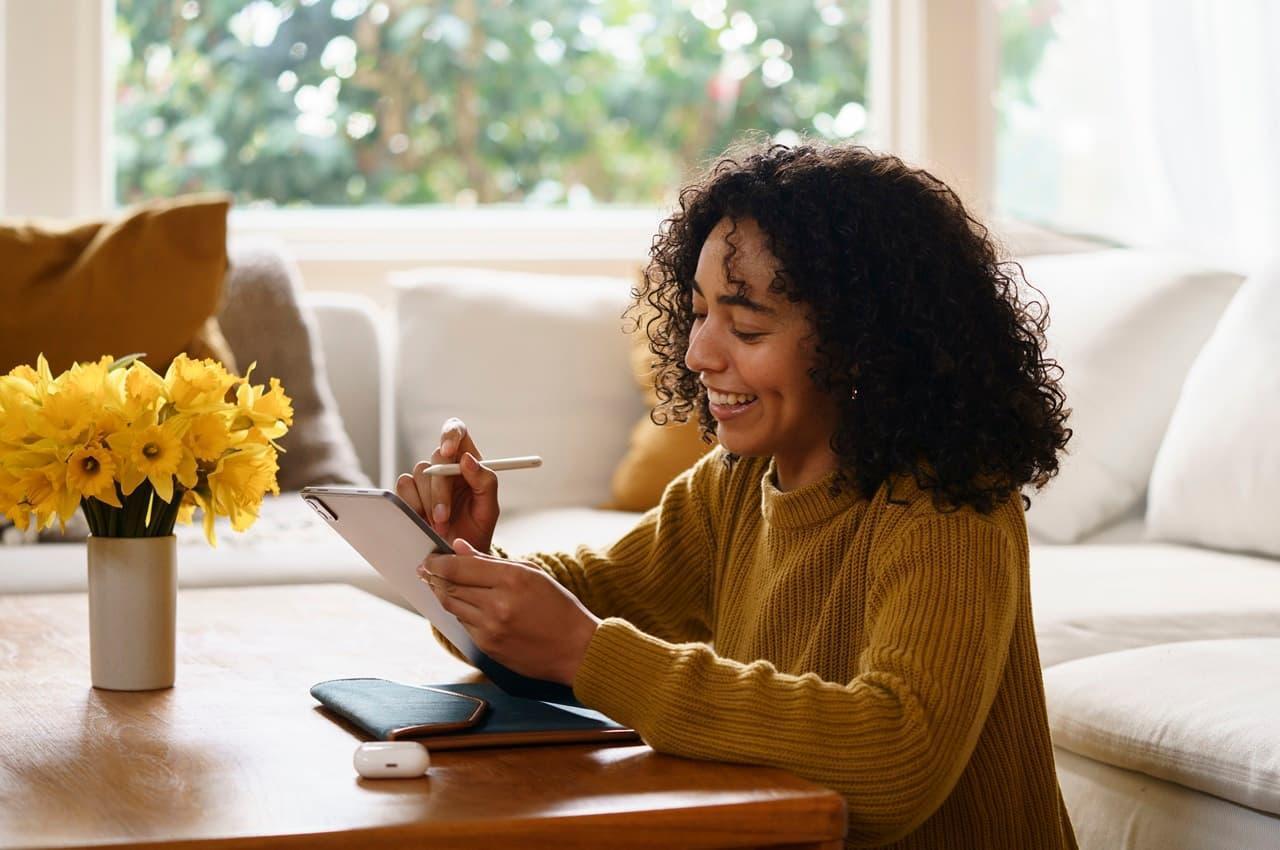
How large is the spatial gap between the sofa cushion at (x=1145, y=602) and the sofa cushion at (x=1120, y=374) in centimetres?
32

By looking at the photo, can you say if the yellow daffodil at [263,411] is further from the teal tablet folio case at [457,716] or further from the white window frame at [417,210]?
the white window frame at [417,210]

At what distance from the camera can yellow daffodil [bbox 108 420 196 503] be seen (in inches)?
48.9

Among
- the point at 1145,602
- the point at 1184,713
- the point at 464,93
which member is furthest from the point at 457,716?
the point at 464,93

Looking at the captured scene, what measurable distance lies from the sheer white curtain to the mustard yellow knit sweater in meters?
2.06

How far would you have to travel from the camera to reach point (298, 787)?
3.24ft

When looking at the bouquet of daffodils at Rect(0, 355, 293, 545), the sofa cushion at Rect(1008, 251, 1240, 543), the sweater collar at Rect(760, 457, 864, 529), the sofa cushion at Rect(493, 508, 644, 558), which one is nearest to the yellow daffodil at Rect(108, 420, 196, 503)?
the bouquet of daffodils at Rect(0, 355, 293, 545)

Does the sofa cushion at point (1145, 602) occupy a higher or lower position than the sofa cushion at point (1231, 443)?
lower

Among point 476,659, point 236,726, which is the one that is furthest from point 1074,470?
point 236,726

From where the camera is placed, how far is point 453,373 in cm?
313

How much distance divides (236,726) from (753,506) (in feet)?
1.68

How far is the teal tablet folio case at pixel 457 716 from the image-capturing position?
1.11 metres

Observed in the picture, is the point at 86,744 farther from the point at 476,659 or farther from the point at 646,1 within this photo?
the point at 646,1

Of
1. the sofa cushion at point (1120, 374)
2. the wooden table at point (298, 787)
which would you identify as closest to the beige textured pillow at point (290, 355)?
the sofa cushion at point (1120, 374)

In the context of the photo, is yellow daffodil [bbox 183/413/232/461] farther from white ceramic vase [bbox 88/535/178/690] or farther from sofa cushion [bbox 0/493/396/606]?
sofa cushion [bbox 0/493/396/606]
